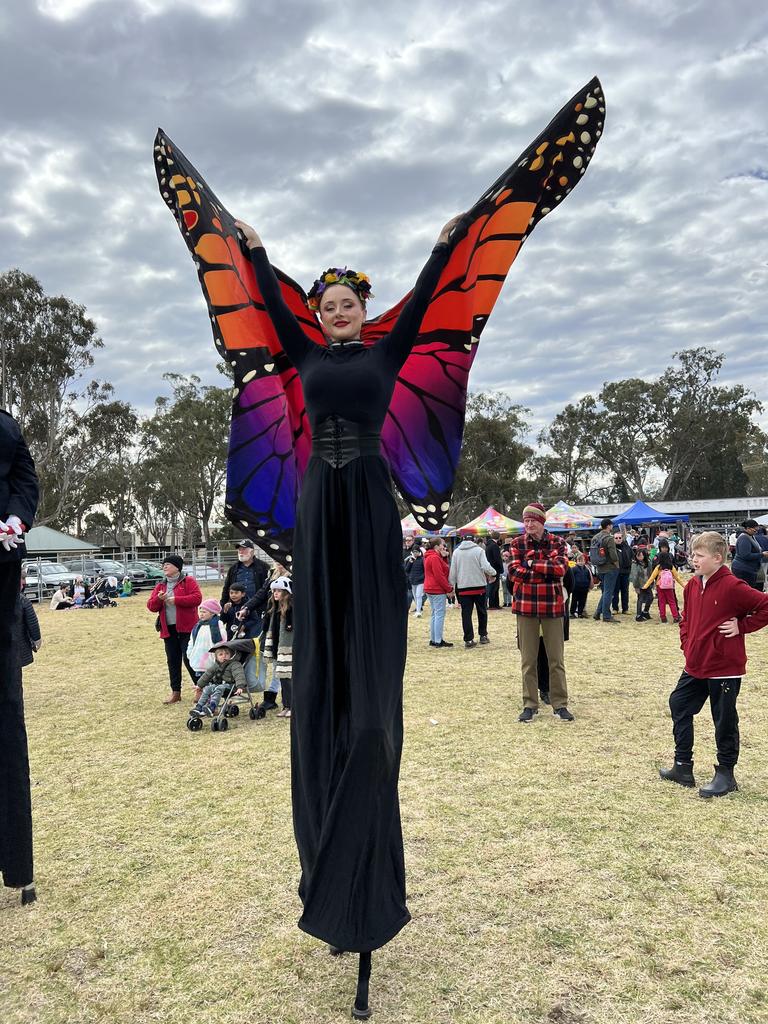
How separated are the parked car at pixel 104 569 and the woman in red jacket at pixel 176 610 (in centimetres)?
2223

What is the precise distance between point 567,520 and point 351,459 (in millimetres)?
22912

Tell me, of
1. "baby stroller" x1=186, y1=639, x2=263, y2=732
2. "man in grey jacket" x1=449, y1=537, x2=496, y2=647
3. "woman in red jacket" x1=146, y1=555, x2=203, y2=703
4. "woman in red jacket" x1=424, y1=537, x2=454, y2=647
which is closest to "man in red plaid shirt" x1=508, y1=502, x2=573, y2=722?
"baby stroller" x1=186, y1=639, x2=263, y2=732

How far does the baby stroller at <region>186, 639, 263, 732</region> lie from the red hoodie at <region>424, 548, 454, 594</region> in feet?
14.8

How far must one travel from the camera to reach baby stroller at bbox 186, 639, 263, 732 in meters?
6.62

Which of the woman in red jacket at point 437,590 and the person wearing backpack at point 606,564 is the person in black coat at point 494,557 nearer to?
the person wearing backpack at point 606,564

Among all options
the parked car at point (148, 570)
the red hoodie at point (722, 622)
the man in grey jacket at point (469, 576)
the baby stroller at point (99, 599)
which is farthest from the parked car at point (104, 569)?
the red hoodie at point (722, 622)

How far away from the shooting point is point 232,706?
7.13 metres

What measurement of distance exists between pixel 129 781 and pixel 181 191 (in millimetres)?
4170

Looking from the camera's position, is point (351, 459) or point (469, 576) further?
point (469, 576)

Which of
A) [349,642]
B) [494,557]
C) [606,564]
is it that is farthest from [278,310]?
[494,557]

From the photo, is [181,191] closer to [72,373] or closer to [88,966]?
[88,966]

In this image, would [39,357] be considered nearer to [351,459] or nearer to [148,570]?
[148,570]

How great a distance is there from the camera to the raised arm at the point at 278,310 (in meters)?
2.53

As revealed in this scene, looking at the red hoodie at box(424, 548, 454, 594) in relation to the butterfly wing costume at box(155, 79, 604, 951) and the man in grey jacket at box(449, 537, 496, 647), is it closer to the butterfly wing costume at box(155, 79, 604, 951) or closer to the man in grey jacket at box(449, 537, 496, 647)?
the man in grey jacket at box(449, 537, 496, 647)
